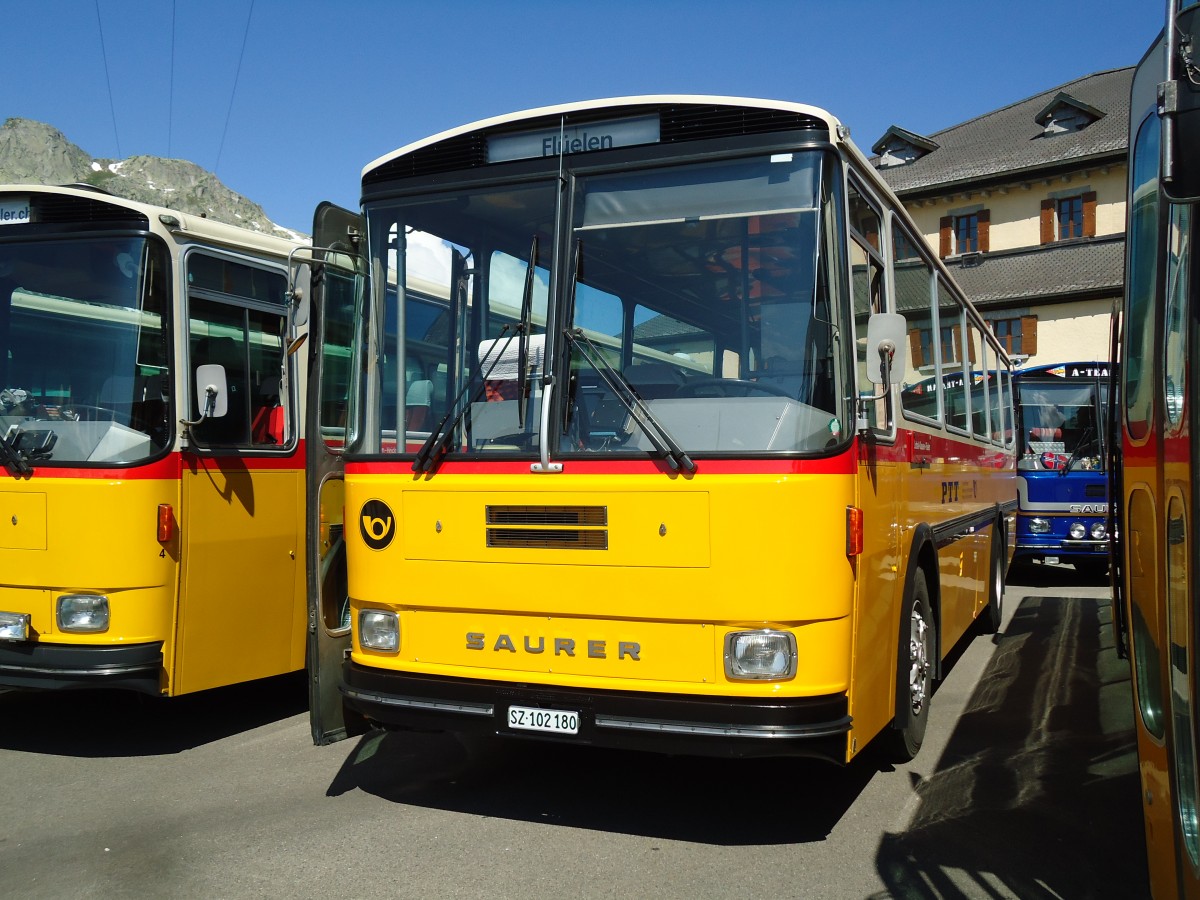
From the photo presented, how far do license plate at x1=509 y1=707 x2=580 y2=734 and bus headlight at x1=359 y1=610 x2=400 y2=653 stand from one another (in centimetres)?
68

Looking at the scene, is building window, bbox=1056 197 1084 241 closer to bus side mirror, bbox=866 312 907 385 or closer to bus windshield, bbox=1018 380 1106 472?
bus windshield, bbox=1018 380 1106 472

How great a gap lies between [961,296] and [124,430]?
21.4ft

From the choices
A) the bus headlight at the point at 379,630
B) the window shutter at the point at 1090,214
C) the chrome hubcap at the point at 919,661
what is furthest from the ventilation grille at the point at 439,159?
the window shutter at the point at 1090,214

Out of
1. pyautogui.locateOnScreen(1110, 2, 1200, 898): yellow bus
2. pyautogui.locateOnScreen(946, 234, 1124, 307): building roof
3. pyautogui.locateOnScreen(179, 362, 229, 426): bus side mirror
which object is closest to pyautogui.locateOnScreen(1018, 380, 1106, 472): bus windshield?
pyautogui.locateOnScreen(1110, 2, 1200, 898): yellow bus

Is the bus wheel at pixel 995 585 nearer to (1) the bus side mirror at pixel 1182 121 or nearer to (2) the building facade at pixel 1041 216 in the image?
(1) the bus side mirror at pixel 1182 121

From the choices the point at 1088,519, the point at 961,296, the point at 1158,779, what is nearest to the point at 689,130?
the point at 1158,779

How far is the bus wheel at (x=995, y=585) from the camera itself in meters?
10.4

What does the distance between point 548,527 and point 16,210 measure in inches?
157

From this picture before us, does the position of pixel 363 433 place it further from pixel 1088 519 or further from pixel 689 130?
pixel 1088 519

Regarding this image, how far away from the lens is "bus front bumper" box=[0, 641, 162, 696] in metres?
5.96

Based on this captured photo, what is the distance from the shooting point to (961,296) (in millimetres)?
9297

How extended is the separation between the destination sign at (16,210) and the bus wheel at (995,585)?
26.6 feet

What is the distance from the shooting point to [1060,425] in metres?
14.9

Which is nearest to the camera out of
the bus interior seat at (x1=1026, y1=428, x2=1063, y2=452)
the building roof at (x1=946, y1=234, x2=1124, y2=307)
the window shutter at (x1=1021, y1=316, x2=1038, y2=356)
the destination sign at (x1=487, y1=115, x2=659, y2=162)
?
the destination sign at (x1=487, y1=115, x2=659, y2=162)
